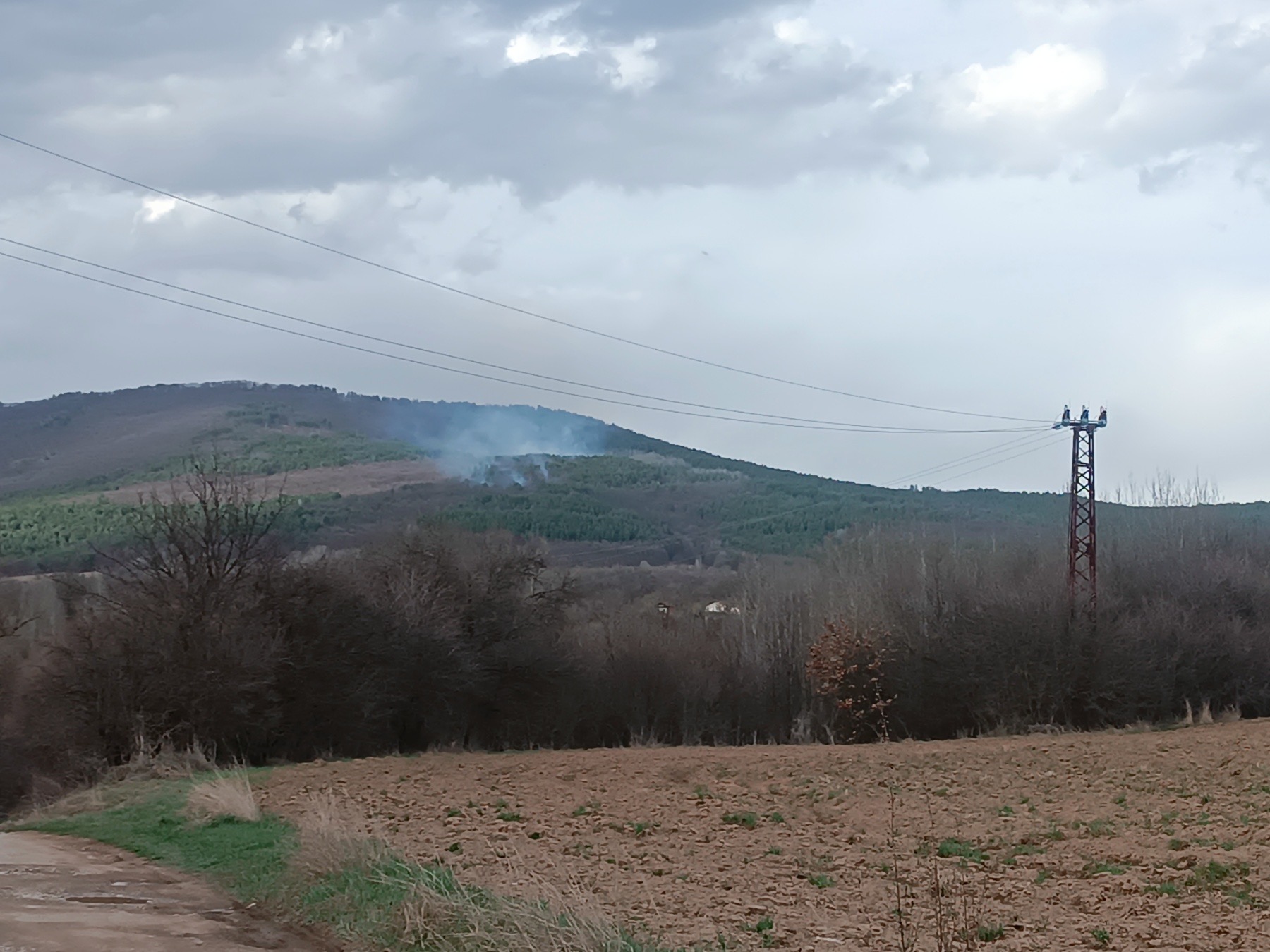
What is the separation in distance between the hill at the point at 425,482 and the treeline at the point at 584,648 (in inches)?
698

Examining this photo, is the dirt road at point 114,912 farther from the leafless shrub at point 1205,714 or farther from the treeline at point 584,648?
the leafless shrub at point 1205,714

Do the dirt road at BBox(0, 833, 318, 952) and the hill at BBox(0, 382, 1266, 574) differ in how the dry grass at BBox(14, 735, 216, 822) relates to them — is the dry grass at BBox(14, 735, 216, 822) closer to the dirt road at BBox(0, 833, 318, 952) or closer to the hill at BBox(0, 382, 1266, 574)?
the dirt road at BBox(0, 833, 318, 952)

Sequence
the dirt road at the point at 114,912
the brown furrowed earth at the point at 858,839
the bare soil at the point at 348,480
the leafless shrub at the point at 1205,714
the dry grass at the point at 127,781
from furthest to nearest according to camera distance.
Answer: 1. the bare soil at the point at 348,480
2. the leafless shrub at the point at 1205,714
3. the dry grass at the point at 127,781
4. the brown furrowed earth at the point at 858,839
5. the dirt road at the point at 114,912

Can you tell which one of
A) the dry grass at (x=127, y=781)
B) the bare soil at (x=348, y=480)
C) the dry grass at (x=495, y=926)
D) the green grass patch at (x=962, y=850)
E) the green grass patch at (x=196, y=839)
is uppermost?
the bare soil at (x=348, y=480)

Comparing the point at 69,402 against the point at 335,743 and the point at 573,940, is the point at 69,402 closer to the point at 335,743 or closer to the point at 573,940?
the point at 335,743

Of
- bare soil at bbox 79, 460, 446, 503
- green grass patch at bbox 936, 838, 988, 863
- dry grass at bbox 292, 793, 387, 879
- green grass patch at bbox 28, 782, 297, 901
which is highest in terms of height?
bare soil at bbox 79, 460, 446, 503

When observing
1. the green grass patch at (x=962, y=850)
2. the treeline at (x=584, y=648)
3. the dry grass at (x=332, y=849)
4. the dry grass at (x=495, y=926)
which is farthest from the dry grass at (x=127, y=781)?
the dry grass at (x=495, y=926)

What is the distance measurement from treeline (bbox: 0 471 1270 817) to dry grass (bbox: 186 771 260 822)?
36.3 ft

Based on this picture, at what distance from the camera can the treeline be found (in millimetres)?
31750

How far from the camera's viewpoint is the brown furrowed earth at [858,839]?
34.6 feet

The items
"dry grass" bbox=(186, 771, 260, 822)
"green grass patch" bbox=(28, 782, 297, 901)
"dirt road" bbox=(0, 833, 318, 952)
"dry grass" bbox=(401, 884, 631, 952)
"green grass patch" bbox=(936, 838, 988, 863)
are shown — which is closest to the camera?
"dry grass" bbox=(401, 884, 631, 952)

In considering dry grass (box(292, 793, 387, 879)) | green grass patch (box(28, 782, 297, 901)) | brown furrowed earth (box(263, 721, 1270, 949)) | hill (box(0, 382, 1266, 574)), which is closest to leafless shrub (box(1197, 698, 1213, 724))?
brown furrowed earth (box(263, 721, 1270, 949))

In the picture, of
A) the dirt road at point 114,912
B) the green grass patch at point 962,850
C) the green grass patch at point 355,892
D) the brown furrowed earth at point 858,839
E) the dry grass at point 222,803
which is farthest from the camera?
the dry grass at point 222,803

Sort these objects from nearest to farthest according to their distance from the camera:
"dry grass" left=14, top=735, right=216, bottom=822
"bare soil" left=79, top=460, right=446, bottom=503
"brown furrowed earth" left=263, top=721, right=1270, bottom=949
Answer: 1. "brown furrowed earth" left=263, top=721, right=1270, bottom=949
2. "dry grass" left=14, top=735, right=216, bottom=822
3. "bare soil" left=79, top=460, right=446, bottom=503
